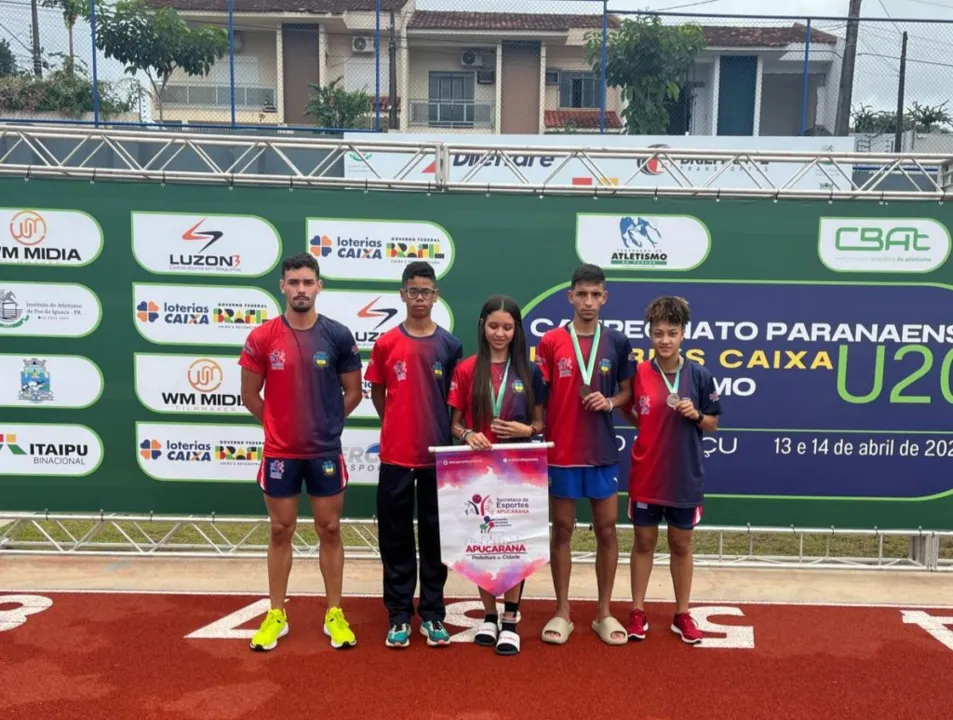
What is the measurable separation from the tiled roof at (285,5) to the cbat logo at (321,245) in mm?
10751

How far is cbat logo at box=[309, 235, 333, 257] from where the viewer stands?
4.64 metres

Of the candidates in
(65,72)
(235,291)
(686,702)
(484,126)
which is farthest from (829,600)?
(484,126)

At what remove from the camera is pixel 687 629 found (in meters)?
3.74

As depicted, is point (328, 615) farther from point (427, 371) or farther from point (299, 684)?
point (427, 371)

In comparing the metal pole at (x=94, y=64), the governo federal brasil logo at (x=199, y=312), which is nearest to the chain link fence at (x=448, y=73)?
the metal pole at (x=94, y=64)

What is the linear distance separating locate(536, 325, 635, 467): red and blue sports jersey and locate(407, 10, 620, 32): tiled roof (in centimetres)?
1178

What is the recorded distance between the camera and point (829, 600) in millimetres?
4363

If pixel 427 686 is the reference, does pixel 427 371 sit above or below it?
above

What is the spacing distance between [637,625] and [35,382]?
3.83m

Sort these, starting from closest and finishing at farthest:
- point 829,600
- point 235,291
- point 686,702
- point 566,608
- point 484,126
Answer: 1. point 686,702
2. point 566,608
3. point 829,600
4. point 235,291
5. point 484,126

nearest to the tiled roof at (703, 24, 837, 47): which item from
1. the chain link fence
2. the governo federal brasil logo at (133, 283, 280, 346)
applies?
the chain link fence

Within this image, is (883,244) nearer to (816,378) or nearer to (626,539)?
(816,378)

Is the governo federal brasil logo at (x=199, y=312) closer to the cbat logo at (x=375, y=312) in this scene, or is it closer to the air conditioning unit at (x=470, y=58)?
the cbat logo at (x=375, y=312)

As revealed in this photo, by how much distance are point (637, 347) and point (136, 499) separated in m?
3.27
